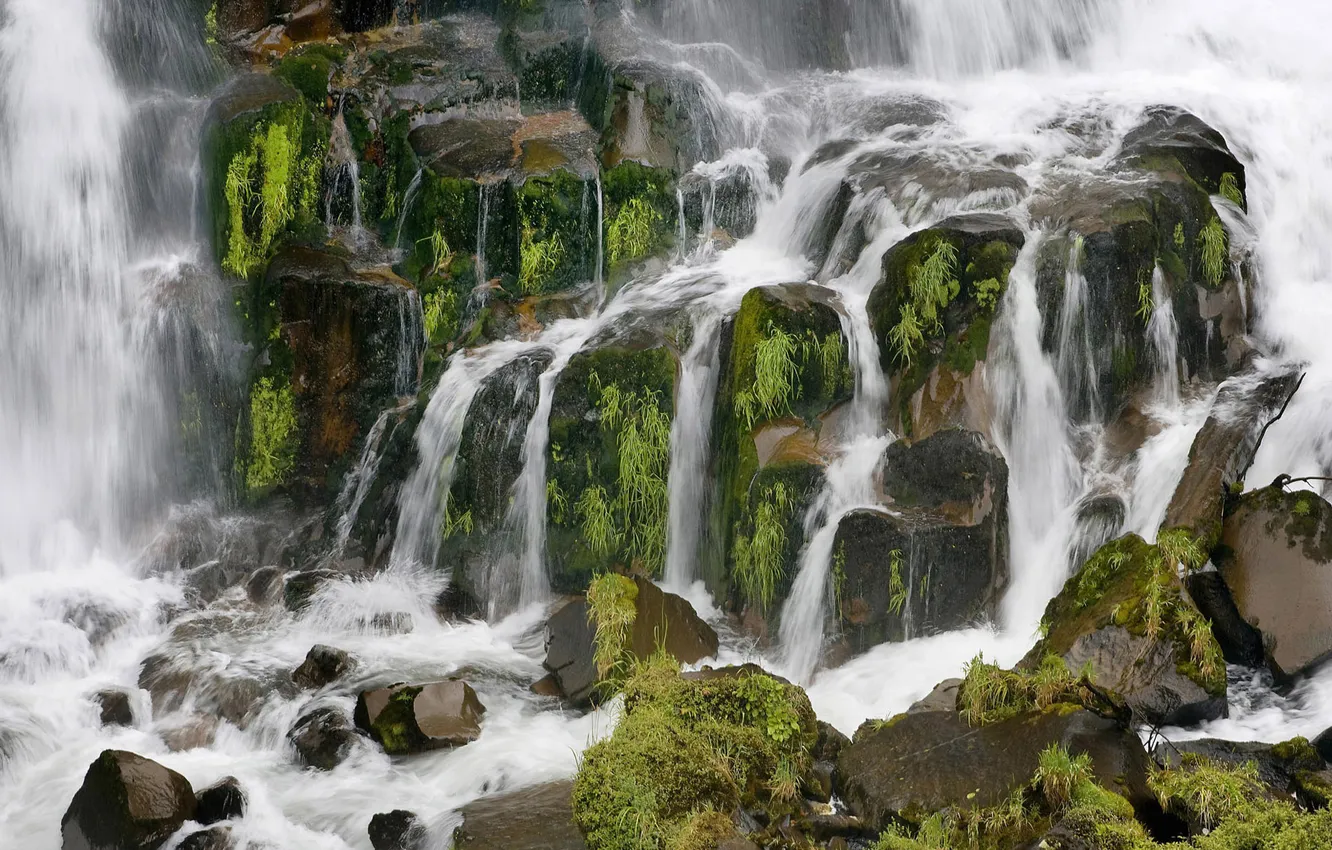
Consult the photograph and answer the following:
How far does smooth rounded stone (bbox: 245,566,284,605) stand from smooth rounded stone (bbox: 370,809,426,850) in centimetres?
407

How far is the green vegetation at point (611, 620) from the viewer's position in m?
8.41

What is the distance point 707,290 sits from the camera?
11.5 meters

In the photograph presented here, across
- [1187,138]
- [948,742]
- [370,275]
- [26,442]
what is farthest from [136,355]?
[1187,138]

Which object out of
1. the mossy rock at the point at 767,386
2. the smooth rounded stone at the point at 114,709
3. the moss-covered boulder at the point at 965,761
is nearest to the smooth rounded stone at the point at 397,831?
the moss-covered boulder at the point at 965,761

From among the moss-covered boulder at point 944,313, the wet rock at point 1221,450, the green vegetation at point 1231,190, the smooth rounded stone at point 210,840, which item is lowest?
the smooth rounded stone at point 210,840

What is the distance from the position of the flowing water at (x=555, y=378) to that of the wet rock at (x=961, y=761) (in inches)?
51.8

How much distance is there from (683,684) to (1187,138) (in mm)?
8091

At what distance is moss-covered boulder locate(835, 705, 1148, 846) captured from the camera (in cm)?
615

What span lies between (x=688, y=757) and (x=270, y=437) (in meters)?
7.19

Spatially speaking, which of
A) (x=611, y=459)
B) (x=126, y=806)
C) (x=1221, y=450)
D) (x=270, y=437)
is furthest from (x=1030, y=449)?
(x=270, y=437)

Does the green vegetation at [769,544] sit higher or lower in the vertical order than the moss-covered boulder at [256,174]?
lower

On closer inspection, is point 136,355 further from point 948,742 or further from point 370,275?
point 948,742

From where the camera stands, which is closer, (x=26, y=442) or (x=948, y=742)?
Answer: (x=948, y=742)

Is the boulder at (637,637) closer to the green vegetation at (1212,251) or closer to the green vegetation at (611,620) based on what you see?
the green vegetation at (611,620)
